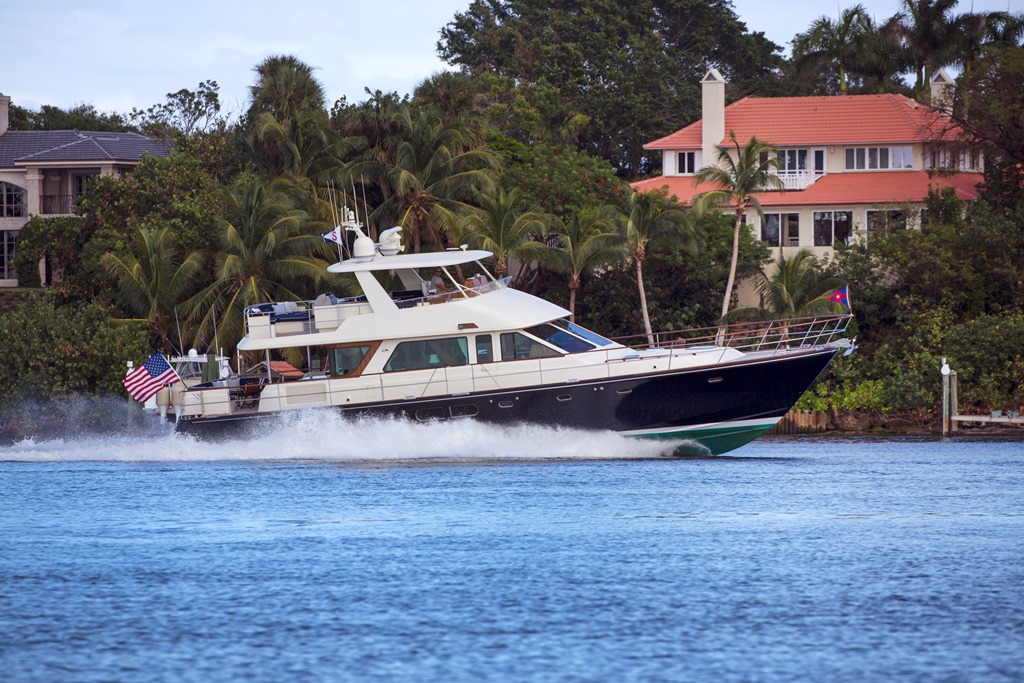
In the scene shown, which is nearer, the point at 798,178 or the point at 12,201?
the point at 798,178

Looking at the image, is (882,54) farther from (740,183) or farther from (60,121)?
(60,121)

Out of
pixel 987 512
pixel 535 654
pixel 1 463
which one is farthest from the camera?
pixel 1 463

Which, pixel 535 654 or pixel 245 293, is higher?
pixel 245 293

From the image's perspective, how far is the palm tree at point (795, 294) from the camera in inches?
1710

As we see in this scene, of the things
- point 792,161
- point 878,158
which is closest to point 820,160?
point 792,161

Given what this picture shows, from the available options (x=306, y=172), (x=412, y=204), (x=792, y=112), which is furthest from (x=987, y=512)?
(x=792, y=112)

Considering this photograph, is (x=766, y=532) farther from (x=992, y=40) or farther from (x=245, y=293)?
(x=992, y=40)

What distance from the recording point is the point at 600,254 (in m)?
44.6

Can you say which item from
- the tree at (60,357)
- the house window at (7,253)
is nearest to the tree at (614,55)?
the house window at (7,253)

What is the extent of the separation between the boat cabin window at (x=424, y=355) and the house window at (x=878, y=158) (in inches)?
1140

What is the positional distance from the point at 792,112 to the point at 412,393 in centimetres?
3128

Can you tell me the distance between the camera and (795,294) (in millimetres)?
44156

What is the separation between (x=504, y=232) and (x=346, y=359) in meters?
16.6

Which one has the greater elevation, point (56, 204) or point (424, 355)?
point (56, 204)
